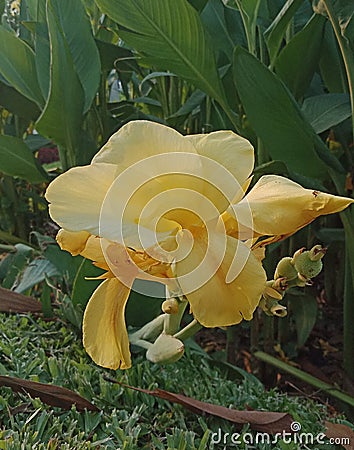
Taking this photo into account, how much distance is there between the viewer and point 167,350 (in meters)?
0.57

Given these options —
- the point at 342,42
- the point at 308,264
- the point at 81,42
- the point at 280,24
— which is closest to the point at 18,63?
the point at 81,42

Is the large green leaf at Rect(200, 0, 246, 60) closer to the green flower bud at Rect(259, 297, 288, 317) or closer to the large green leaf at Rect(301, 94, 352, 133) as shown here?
the large green leaf at Rect(301, 94, 352, 133)

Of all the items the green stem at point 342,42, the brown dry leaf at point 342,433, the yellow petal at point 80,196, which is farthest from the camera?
the green stem at point 342,42

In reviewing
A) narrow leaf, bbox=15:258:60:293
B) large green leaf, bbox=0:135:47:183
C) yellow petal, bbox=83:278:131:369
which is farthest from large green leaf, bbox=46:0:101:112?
yellow petal, bbox=83:278:131:369

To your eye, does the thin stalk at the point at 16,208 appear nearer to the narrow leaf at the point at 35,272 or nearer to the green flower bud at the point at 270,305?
the narrow leaf at the point at 35,272

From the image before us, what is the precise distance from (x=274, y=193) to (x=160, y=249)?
87 millimetres

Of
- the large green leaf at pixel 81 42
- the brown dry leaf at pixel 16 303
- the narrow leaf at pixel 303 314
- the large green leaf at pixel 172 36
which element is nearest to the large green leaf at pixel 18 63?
the large green leaf at pixel 81 42

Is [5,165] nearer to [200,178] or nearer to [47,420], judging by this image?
[47,420]

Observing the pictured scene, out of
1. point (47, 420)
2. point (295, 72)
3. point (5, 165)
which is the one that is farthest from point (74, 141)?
point (47, 420)

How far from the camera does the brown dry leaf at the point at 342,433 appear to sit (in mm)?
610

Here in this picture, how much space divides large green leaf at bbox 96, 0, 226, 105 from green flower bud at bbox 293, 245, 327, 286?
1.61 feet

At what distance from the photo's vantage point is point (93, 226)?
0.38 metres

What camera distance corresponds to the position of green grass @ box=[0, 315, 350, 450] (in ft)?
1.85

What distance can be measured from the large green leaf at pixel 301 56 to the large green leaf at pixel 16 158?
47 cm
